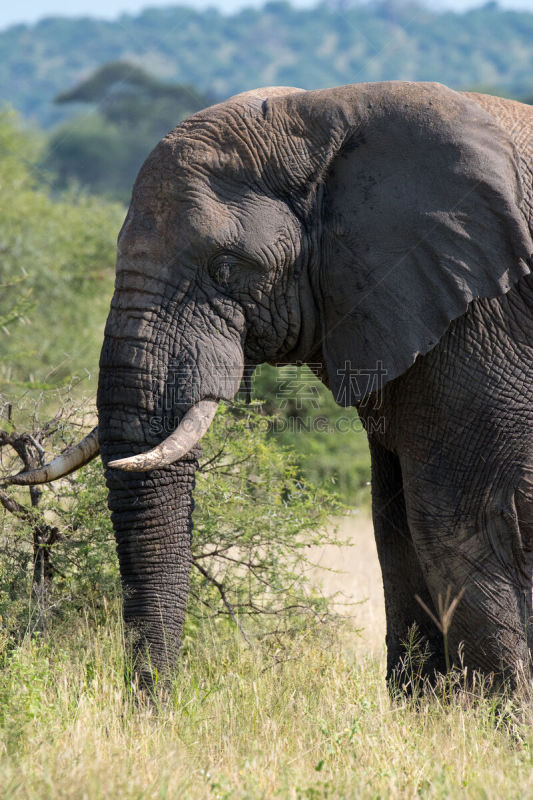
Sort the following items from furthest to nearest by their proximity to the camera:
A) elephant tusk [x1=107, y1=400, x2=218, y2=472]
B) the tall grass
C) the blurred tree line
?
the blurred tree line < elephant tusk [x1=107, y1=400, x2=218, y2=472] < the tall grass

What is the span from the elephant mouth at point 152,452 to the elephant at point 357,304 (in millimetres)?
19

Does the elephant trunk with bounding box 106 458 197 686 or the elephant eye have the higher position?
the elephant eye

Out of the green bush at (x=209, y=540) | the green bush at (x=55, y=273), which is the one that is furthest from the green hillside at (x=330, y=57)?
the green bush at (x=209, y=540)

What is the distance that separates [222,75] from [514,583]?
181 metres

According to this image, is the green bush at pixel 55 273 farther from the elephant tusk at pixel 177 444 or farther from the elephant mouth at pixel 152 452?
the elephant tusk at pixel 177 444

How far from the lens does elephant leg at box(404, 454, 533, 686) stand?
4168mm

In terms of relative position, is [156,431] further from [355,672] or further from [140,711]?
[355,672]

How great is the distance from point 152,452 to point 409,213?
1410 mm

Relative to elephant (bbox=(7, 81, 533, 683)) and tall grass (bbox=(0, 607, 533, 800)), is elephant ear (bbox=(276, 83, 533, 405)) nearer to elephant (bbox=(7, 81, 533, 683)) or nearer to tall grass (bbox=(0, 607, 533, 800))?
elephant (bbox=(7, 81, 533, 683))

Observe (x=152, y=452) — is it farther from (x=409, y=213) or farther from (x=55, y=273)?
(x=55, y=273)

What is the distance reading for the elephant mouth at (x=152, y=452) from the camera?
3.82 m

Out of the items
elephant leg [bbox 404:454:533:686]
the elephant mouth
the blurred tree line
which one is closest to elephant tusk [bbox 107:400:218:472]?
the elephant mouth

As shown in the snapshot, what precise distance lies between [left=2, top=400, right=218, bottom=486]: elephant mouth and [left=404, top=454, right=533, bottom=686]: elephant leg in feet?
3.06

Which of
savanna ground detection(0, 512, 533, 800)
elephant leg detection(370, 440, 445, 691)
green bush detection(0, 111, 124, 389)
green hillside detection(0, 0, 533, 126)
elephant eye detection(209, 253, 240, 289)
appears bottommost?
savanna ground detection(0, 512, 533, 800)
